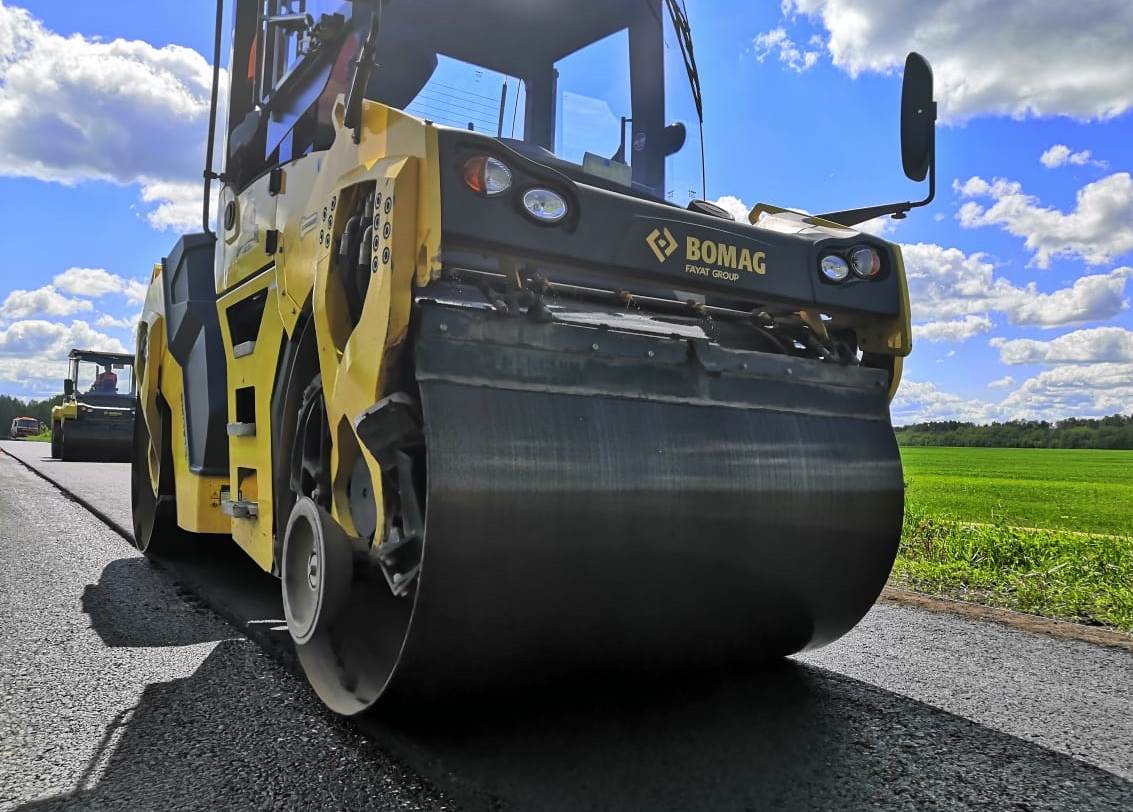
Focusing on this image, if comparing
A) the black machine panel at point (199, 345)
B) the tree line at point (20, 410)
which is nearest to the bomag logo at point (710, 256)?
the black machine panel at point (199, 345)

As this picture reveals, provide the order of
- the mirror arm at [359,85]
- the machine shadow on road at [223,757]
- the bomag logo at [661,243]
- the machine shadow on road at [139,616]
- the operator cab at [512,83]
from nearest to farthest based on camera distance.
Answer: the machine shadow on road at [223,757]
the mirror arm at [359,85]
the bomag logo at [661,243]
the operator cab at [512,83]
the machine shadow on road at [139,616]

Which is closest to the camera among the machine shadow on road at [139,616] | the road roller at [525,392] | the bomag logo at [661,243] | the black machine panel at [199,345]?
the road roller at [525,392]

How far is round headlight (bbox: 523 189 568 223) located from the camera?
2.32 m

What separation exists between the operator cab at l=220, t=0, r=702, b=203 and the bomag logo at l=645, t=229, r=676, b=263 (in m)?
0.54

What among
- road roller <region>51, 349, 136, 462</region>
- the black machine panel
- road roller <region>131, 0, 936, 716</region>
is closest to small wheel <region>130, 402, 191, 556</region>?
the black machine panel

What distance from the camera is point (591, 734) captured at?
7.75 feet

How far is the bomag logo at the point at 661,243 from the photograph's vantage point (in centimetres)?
254

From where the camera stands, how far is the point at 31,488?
33.3 ft

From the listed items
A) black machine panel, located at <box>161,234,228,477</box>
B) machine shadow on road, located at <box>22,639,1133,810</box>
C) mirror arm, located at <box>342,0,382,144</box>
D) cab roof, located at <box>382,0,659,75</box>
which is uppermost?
cab roof, located at <box>382,0,659,75</box>

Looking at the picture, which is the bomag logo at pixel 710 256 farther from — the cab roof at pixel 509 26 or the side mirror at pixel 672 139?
the cab roof at pixel 509 26

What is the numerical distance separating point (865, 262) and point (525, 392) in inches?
55.4

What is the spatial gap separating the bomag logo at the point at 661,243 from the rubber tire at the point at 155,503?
353 centimetres

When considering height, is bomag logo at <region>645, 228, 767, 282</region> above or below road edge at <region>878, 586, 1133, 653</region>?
above

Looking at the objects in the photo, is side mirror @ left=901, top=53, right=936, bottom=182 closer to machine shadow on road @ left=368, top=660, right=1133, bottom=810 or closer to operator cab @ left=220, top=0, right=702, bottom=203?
operator cab @ left=220, top=0, right=702, bottom=203
